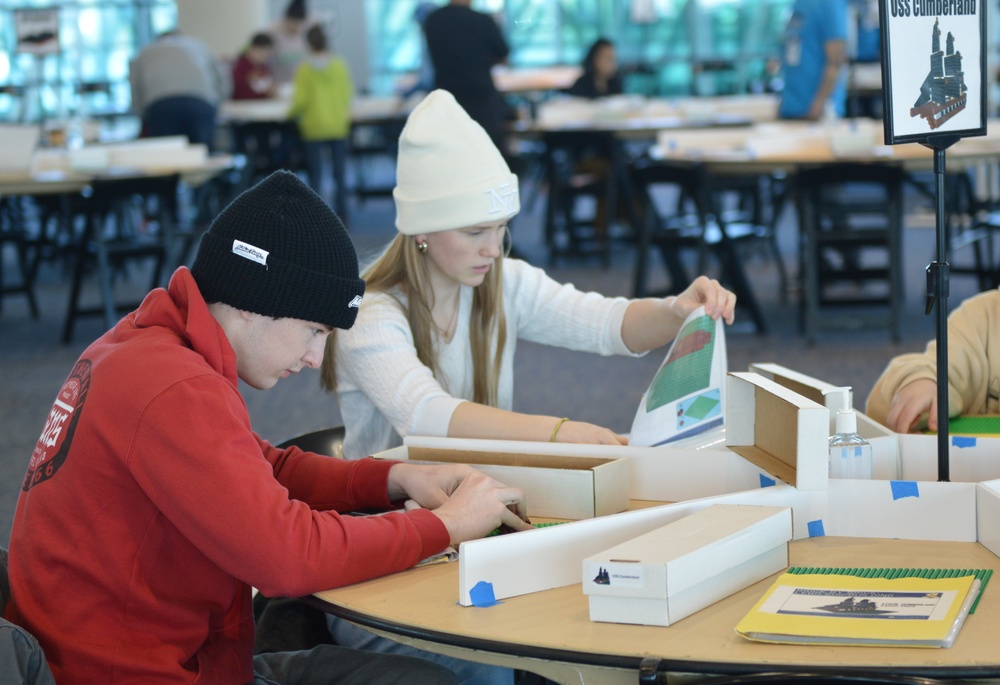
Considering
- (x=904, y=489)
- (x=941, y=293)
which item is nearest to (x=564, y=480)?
(x=904, y=489)

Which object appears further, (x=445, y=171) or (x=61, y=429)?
(x=445, y=171)

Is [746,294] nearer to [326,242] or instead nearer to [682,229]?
[682,229]

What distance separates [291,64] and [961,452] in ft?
37.0

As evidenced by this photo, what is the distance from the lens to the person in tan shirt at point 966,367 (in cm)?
210

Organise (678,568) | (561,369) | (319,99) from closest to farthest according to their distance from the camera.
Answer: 1. (678,568)
2. (561,369)
3. (319,99)

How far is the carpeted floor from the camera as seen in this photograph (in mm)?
4688

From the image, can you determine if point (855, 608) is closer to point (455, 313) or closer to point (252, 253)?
point (252, 253)

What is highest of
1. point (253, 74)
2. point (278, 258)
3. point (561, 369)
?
point (253, 74)

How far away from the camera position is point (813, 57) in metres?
6.79

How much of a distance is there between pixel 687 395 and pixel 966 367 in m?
0.61

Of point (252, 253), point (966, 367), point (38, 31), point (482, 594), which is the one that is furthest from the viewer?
point (38, 31)

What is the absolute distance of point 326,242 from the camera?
1547 millimetres

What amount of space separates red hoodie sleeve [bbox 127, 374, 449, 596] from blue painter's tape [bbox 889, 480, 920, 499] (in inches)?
25.2

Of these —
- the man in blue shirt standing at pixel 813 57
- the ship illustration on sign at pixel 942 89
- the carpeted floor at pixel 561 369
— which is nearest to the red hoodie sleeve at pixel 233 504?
the ship illustration on sign at pixel 942 89
